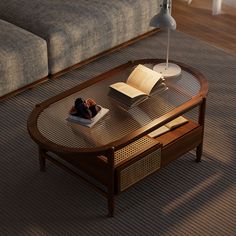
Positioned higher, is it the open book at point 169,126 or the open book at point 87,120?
the open book at point 87,120

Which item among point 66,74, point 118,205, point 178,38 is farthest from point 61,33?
point 118,205

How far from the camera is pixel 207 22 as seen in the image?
564 cm

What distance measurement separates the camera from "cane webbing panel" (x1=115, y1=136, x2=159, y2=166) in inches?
133

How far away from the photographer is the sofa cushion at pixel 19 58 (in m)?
4.24

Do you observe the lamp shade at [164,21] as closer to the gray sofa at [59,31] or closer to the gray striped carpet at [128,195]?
the gray striped carpet at [128,195]

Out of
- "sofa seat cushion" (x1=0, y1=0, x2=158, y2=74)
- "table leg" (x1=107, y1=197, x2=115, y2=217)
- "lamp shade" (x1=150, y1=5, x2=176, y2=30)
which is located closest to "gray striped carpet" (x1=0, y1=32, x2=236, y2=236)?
"table leg" (x1=107, y1=197, x2=115, y2=217)

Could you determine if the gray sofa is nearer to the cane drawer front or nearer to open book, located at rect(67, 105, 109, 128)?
open book, located at rect(67, 105, 109, 128)

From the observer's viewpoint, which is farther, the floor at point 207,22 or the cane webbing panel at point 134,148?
the floor at point 207,22

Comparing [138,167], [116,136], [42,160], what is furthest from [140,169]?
[42,160]

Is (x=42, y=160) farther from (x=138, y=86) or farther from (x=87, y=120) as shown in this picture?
(x=138, y=86)

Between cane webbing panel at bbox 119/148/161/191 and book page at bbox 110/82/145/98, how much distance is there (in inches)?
14.3

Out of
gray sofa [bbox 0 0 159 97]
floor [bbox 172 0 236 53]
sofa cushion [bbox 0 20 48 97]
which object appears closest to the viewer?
sofa cushion [bbox 0 20 48 97]

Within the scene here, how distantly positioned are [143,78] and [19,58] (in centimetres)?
101

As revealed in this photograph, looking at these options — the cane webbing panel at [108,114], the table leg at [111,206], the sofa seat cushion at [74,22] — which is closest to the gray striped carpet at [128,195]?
the table leg at [111,206]
